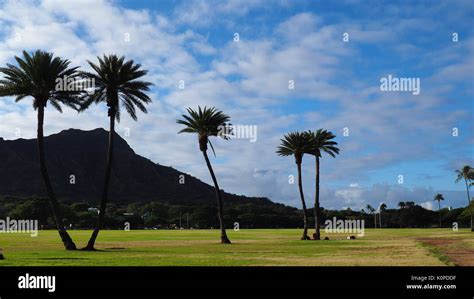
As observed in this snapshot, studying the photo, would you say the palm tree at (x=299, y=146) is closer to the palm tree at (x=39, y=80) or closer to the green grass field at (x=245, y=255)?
the green grass field at (x=245, y=255)

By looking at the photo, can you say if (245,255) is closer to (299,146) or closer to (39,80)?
(39,80)

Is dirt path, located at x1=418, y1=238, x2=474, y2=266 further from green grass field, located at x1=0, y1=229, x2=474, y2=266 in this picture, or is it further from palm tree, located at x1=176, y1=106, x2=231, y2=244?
palm tree, located at x1=176, y1=106, x2=231, y2=244

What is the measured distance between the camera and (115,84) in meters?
47.3

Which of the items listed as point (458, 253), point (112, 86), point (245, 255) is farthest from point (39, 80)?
point (458, 253)

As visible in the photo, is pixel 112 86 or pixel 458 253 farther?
pixel 112 86

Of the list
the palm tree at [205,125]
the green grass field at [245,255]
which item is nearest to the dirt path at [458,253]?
the green grass field at [245,255]

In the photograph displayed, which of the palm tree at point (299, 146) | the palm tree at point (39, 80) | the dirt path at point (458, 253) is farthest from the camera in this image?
the palm tree at point (299, 146)

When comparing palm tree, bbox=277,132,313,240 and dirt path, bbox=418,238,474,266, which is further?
palm tree, bbox=277,132,313,240

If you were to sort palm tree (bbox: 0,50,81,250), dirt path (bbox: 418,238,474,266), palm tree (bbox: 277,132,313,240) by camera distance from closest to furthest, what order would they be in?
dirt path (bbox: 418,238,474,266), palm tree (bbox: 0,50,81,250), palm tree (bbox: 277,132,313,240)

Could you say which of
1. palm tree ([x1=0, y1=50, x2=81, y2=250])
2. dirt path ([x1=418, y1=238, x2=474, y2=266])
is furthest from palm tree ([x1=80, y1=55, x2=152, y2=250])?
dirt path ([x1=418, y1=238, x2=474, y2=266])
